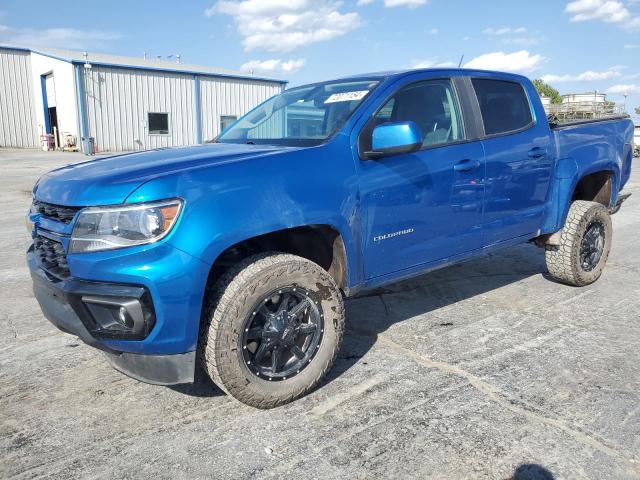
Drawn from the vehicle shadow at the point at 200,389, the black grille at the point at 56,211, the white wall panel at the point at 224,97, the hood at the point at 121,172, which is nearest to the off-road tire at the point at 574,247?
the hood at the point at 121,172

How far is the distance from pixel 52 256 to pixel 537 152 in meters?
3.51

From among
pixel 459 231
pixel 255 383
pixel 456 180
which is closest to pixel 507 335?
pixel 459 231

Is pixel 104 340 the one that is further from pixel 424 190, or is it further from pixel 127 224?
pixel 424 190

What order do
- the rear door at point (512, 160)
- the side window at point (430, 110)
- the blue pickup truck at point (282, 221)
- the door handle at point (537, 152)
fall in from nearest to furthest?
the blue pickup truck at point (282, 221) < the side window at point (430, 110) < the rear door at point (512, 160) < the door handle at point (537, 152)

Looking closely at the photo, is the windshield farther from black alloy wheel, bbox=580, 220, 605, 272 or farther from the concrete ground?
black alloy wheel, bbox=580, 220, 605, 272

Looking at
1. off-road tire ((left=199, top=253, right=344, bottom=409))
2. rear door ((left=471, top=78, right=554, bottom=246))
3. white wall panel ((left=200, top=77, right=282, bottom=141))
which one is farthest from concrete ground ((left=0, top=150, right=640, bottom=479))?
white wall panel ((left=200, top=77, right=282, bottom=141))

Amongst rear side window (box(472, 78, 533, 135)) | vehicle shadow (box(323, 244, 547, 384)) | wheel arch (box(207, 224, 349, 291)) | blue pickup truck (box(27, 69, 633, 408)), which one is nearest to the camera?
blue pickup truck (box(27, 69, 633, 408))

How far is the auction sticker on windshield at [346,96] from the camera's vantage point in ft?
10.7

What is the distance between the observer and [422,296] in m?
4.60

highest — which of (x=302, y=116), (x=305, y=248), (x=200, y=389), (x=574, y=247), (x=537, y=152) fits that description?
(x=302, y=116)

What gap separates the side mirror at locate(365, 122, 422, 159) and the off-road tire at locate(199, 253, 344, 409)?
2.58ft

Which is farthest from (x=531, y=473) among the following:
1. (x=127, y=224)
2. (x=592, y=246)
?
(x=592, y=246)

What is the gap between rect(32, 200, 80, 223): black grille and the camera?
8.05 ft

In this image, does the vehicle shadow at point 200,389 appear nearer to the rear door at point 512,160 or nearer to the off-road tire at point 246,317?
the off-road tire at point 246,317
